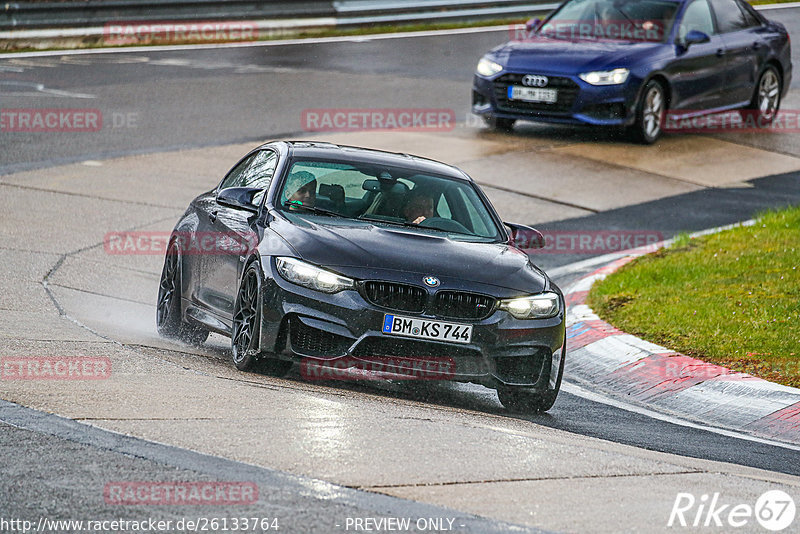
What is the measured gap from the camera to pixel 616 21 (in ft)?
62.2

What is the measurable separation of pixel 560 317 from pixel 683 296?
3351 millimetres

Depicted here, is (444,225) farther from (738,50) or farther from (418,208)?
(738,50)

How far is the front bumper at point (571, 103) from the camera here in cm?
1762

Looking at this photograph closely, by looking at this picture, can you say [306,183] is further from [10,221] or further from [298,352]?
[10,221]

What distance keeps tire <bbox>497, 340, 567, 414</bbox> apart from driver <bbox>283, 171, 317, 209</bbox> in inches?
66.4

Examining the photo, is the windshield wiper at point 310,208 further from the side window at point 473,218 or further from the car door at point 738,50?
the car door at point 738,50

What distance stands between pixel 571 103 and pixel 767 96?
444 centimetres

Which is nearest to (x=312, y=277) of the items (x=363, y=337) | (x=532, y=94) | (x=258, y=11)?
(x=363, y=337)

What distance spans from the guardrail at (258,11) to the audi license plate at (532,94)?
8583 millimetres

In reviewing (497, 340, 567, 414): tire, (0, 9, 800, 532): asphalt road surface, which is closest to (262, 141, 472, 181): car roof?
(0, 9, 800, 532): asphalt road surface

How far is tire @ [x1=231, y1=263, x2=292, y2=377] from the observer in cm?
771

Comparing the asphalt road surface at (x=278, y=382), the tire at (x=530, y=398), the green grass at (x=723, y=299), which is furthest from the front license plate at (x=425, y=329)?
the green grass at (x=723, y=299)

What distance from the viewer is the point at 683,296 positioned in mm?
11078

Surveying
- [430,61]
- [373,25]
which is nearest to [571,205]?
[430,61]
